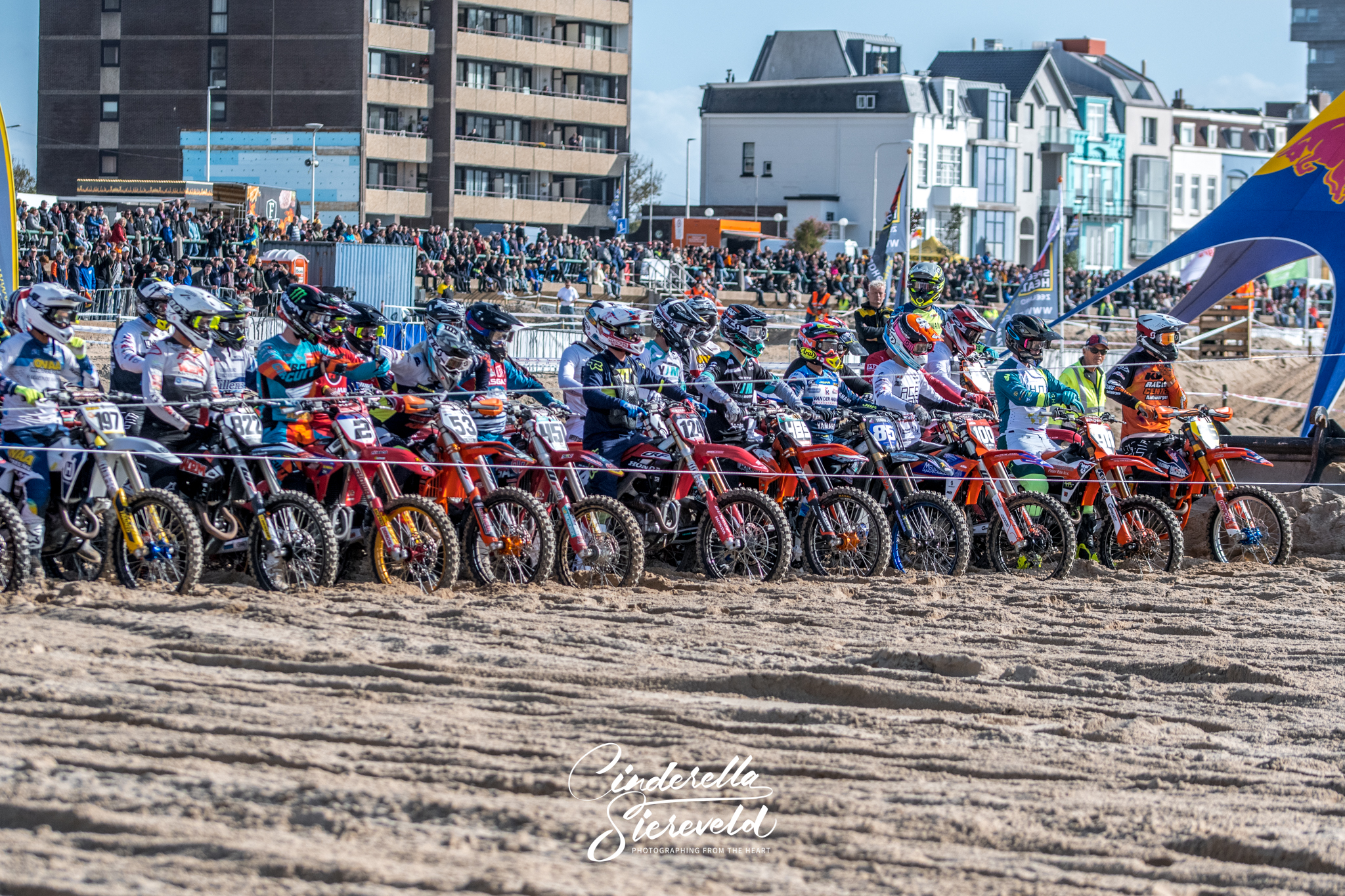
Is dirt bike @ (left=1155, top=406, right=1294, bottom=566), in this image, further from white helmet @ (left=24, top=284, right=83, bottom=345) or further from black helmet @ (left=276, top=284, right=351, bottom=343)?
white helmet @ (left=24, top=284, right=83, bottom=345)

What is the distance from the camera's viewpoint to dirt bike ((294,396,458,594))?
28.5 feet

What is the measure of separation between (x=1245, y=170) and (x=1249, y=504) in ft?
263

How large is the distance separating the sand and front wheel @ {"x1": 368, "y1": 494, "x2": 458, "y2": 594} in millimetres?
161

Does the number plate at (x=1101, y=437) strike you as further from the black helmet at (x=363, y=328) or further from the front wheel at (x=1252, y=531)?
the black helmet at (x=363, y=328)

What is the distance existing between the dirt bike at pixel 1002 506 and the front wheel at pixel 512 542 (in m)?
2.89

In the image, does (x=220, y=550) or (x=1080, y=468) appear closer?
(x=220, y=550)

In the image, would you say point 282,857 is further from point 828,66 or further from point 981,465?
point 828,66

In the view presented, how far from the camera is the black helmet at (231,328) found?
9.21 m

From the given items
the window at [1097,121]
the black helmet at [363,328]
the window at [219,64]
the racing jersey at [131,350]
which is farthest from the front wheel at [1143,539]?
the window at [1097,121]

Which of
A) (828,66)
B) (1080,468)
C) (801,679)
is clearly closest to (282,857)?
(801,679)

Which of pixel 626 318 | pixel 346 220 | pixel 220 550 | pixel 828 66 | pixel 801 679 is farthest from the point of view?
pixel 828 66

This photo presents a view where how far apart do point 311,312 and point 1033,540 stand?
195 inches

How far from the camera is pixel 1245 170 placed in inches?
3346

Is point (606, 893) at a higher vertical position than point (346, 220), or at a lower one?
lower
